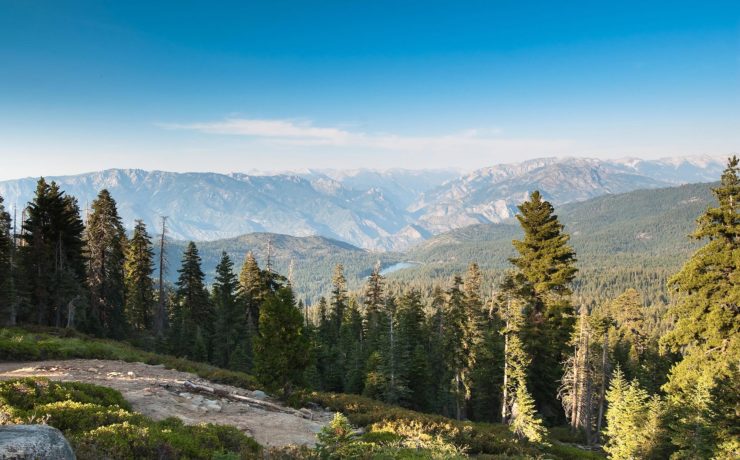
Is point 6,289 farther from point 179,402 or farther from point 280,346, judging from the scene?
point 280,346

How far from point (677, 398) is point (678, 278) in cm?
566

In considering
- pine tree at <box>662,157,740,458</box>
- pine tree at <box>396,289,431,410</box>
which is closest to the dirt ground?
pine tree at <box>662,157,740,458</box>

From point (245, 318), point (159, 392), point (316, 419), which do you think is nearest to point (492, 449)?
point (316, 419)

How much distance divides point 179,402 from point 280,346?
4.64 meters

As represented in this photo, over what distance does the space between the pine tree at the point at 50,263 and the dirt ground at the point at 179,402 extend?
63.5 ft

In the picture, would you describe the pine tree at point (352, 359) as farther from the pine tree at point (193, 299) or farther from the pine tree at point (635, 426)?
the pine tree at point (635, 426)

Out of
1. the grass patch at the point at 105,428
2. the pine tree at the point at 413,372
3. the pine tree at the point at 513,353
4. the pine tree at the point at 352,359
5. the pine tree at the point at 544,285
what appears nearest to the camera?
the grass patch at the point at 105,428

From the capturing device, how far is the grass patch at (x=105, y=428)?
850cm

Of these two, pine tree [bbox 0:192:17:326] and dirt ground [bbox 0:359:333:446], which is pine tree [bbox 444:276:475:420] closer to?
dirt ground [bbox 0:359:333:446]

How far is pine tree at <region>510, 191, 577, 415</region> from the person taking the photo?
1086 inches

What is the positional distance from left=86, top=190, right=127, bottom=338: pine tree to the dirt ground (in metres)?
23.7

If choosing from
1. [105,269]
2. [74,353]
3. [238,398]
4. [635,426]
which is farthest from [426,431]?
[105,269]

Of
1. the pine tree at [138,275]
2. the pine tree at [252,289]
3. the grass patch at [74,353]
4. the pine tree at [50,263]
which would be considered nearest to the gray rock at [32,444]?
the grass patch at [74,353]

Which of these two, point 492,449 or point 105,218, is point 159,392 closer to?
point 492,449
